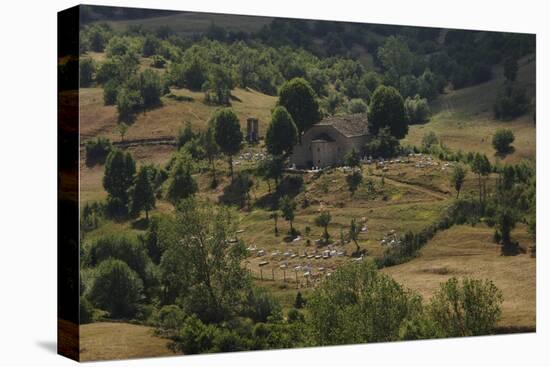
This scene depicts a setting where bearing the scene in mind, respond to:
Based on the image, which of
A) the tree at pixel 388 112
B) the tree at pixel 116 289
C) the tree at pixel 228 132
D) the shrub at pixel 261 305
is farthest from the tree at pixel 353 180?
the tree at pixel 116 289

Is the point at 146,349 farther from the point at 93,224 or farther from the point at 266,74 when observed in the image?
the point at 266,74

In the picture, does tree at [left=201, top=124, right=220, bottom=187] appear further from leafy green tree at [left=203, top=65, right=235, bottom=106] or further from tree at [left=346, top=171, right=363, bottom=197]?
tree at [left=346, top=171, right=363, bottom=197]

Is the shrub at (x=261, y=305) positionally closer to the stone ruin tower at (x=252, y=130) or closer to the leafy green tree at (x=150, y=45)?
the stone ruin tower at (x=252, y=130)

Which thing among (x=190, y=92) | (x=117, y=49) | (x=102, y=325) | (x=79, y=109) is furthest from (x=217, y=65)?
(x=102, y=325)

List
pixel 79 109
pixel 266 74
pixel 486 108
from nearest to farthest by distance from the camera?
pixel 79 109 < pixel 266 74 < pixel 486 108

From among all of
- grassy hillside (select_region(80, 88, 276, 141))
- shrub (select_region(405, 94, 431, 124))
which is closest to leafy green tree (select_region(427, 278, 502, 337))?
shrub (select_region(405, 94, 431, 124))
